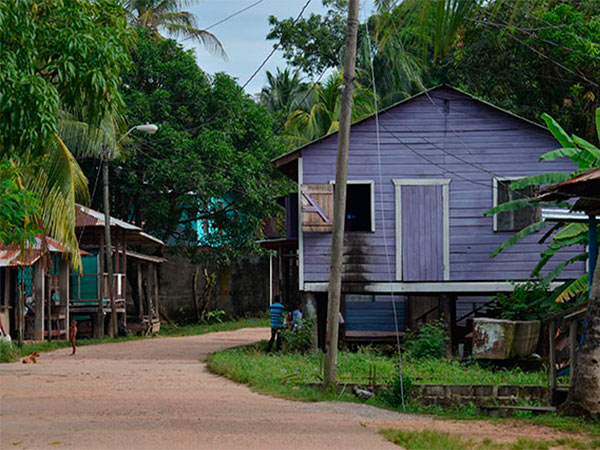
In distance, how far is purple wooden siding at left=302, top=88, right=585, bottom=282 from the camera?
72.5 feet

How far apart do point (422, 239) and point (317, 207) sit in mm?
2597

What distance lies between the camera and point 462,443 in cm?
955

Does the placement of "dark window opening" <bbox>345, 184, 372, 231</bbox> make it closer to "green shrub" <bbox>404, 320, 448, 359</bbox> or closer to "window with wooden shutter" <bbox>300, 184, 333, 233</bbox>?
"window with wooden shutter" <bbox>300, 184, 333, 233</bbox>

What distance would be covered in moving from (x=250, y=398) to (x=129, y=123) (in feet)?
72.2

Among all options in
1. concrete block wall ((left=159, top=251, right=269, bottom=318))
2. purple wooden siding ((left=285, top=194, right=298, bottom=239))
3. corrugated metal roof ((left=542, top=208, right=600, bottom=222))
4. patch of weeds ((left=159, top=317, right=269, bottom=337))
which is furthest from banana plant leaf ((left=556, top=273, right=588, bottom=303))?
concrete block wall ((left=159, top=251, right=269, bottom=318))

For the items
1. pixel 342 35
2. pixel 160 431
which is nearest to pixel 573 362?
pixel 160 431

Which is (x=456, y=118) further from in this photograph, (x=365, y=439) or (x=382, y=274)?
(x=365, y=439)

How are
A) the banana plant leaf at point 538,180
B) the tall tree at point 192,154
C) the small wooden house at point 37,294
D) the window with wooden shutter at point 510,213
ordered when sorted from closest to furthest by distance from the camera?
the banana plant leaf at point 538,180 < the window with wooden shutter at point 510,213 < the small wooden house at point 37,294 < the tall tree at point 192,154

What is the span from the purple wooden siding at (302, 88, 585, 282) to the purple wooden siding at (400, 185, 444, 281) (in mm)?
285

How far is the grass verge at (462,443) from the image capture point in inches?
367

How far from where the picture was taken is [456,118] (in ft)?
73.5

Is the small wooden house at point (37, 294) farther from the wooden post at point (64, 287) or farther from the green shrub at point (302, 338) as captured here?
the green shrub at point (302, 338)

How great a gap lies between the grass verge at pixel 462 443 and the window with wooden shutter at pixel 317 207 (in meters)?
12.1

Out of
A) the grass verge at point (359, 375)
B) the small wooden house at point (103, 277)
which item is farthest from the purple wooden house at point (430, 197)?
the small wooden house at point (103, 277)
